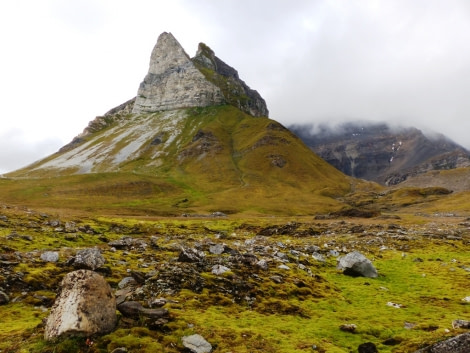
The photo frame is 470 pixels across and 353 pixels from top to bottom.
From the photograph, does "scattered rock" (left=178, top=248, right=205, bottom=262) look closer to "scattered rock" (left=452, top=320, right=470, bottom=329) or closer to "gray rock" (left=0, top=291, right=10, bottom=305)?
"gray rock" (left=0, top=291, right=10, bottom=305)

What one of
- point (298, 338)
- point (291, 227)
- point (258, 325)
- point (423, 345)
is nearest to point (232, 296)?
point (258, 325)

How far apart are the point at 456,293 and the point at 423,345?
1299 centimetres

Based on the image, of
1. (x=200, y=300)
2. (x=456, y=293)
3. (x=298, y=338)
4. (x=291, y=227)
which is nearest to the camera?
(x=298, y=338)

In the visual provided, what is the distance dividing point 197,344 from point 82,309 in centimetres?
468

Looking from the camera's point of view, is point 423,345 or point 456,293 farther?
point 456,293

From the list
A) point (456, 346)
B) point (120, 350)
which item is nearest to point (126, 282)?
point (120, 350)

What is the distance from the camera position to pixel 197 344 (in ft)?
46.4

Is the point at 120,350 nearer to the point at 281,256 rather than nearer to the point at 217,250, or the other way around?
the point at 217,250

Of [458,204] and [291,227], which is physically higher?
[458,204]

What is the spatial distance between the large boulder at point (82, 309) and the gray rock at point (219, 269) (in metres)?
9.17

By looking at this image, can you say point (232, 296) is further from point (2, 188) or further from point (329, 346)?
point (2, 188)

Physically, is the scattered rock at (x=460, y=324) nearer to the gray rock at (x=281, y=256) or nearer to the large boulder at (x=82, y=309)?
the large boulder at (x=82, y=309)

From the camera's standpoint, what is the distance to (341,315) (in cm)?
2009

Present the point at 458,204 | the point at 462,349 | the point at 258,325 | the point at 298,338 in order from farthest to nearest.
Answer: the point at 458,204, the point at 258,325, the point at 298,338, the point at 462,349
